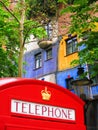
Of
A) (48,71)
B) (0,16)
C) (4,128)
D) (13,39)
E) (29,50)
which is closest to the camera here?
(4,128)

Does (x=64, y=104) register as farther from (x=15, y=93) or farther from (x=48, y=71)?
(x=48, y=71)

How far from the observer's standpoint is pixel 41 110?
5.05m

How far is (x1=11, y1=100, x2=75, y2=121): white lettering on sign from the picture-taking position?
16.0 ft

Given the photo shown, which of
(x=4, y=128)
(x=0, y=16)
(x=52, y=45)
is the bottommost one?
(x=4, y=128)

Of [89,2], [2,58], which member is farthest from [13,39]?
[89,2]

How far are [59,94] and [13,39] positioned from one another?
15.8 metres

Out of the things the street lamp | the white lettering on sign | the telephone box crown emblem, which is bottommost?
the white lettering on sign

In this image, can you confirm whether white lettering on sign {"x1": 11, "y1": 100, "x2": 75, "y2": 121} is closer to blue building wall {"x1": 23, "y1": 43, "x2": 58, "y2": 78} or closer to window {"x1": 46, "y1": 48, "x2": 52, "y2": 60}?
blue building wall {"x1": 23, "y1": 43, "x2": 58, "y2": 78}

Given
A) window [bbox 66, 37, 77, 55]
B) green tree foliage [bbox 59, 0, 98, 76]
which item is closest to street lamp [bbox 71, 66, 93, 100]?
green tree foliage [bbox 59, 0, 98, 76]

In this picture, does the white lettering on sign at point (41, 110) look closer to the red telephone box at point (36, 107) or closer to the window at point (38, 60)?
the red telephone box at point (36, 107)

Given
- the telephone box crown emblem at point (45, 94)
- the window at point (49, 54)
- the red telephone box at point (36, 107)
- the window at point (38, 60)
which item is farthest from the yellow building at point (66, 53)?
the telephone box crown emblem at point (45, 94)

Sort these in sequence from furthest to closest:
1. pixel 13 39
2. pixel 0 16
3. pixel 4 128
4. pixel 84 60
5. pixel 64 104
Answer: pixel 13 39 < pixel 0 16 < pixel 84 60 < pixel 64 104 < pixel 4 128

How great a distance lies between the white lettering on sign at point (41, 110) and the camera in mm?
4871

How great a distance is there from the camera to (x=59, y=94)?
5.32 metres
